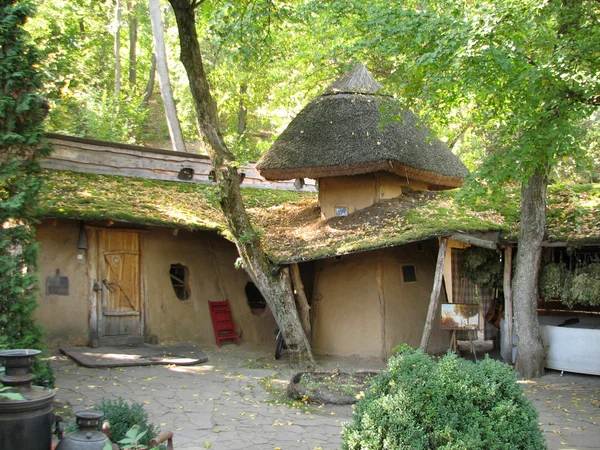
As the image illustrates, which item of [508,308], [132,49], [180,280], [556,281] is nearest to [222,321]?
[180,280]

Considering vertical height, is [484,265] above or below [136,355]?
above

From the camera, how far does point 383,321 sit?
11617mm

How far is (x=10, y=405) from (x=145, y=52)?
29.4 meters

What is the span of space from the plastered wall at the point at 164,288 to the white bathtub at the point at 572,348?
20.1 feet

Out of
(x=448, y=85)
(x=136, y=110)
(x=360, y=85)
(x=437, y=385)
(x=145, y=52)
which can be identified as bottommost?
(x=437, y=385)

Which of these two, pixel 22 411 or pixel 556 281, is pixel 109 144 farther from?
pixel 22 411

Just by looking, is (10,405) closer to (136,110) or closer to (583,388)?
(583,388)

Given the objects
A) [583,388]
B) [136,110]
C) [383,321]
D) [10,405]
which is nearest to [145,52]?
[136,110]

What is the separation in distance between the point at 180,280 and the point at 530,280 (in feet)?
23.6

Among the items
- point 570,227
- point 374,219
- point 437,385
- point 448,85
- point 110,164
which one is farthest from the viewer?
point 110,164

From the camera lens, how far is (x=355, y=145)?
1184 cm

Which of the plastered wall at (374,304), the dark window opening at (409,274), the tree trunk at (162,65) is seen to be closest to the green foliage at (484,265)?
the plastered wall at (374,304)

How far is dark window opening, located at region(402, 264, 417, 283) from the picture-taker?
12172 millimetres

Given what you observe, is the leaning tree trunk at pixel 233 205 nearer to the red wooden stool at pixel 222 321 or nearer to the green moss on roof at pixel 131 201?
the green moss on roof at pixel 131 201
